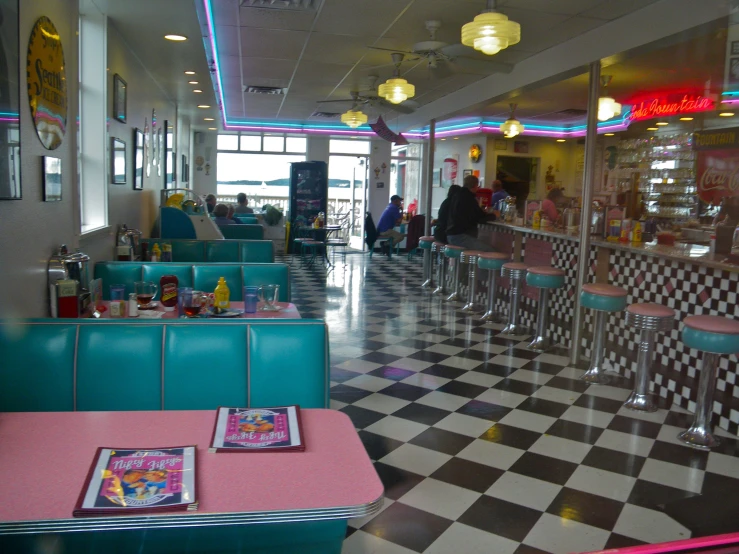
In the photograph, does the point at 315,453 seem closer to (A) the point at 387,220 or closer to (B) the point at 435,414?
(B) the point at 435,414

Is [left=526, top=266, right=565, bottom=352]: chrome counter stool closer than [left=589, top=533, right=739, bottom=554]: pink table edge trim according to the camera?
No

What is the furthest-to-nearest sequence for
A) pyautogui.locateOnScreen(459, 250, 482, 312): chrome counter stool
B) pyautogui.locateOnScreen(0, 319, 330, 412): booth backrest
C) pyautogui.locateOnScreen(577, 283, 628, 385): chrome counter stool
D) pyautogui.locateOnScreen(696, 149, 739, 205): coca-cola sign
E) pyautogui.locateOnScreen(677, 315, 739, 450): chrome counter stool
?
pyautogui.locateOnScreen(696, 149, 739, 205): coca-cola sign
pyautogui.locateOnScreen(459, 250, 482, 312): chrome counter stool
pyautogui.locateOnScreen(577, 283, 628, 385): chrome counter stool
pyautogui.locateOnScreen(677, 315, 739, 450): chrome counter stool
pyautogui.locateOnScreen(0, 319, 330, 412): booth backrest

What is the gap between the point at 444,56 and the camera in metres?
5.87

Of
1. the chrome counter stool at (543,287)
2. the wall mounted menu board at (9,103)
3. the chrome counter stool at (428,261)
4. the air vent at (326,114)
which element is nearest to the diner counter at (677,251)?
the chrome counter stool at (543,287)

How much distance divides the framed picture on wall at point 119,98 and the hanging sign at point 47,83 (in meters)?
1.76

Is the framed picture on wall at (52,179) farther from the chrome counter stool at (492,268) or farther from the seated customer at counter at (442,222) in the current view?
the seated customer at counter at (442,222)

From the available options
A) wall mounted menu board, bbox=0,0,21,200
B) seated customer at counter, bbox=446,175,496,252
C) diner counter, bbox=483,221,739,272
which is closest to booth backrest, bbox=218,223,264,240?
seated customer at counter, bbox=446,175,496,252

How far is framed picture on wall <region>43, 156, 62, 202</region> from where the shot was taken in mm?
3308

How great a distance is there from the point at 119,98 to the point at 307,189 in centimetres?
853

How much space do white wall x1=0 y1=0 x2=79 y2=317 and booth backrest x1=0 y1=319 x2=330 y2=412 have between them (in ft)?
1.84

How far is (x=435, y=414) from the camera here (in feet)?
13.7

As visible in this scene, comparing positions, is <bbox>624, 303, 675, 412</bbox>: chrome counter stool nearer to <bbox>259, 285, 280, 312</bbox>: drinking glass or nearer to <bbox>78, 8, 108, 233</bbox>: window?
<bbox>259, 285, 280, 312</bbox>: drinking glass

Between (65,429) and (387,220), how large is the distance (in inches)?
460

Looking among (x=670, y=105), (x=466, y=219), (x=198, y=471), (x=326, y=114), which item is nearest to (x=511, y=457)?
(x=198, y=471)
